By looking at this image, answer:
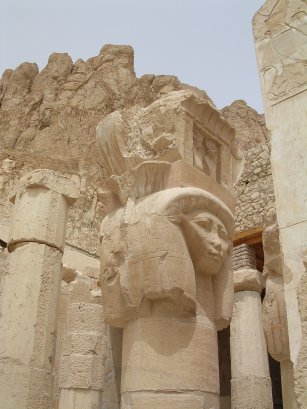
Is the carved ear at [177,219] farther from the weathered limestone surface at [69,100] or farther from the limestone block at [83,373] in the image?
the weathered limestone surface at [69,100]

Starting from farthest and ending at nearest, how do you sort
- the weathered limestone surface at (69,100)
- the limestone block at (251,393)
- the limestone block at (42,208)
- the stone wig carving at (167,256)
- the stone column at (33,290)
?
the weathered limestone surface at (69,100), the limestone block at (251,393), the limestone block at (42,208), the stone column at (33,290), the stone wig carving at (167,256)

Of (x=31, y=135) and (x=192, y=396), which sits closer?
(x=192, y=396)

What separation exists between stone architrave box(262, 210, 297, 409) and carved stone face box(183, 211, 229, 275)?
2.41 m

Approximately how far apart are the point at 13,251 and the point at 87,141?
25048mm

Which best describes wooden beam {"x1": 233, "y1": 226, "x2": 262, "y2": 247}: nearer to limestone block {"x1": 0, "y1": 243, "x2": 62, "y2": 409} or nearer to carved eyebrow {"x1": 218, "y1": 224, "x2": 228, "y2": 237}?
limestone block {"x1": 0, "y1": 243, "x2": 62, "y2": 409}

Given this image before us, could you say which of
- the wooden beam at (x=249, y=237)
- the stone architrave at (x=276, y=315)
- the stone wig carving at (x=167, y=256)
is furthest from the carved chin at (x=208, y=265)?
the wooden beam at (x=249, y=237)

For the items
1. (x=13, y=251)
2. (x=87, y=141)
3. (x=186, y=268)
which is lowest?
(x=186, y=268)

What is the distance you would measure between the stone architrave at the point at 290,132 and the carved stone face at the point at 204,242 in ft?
2.92

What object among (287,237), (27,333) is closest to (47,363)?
(27,333)

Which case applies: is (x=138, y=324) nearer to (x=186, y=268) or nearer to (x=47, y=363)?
(x=186, y=268)

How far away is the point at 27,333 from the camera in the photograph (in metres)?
5.03

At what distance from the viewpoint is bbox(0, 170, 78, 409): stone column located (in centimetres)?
484

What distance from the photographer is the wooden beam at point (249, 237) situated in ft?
45.4

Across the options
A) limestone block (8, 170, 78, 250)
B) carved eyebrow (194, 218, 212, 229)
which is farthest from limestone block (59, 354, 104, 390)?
carved eyebrow (194, 218, 212, 229)
